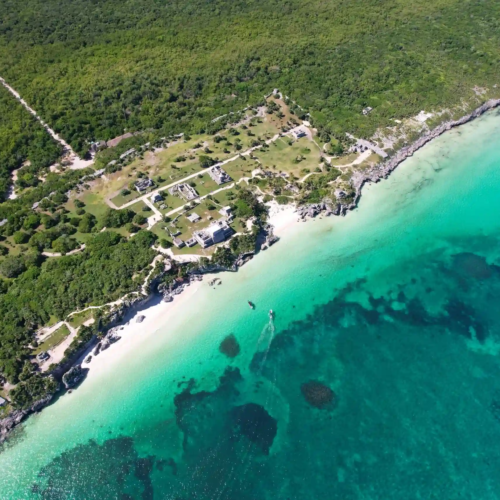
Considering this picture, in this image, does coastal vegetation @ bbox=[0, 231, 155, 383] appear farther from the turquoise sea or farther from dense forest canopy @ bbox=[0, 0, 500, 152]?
dense forest canopy @ bbox=[0, 0, 500, 152]

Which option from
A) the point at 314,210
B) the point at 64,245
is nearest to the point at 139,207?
the point at 64,245

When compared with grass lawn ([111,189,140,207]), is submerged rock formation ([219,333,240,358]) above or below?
below

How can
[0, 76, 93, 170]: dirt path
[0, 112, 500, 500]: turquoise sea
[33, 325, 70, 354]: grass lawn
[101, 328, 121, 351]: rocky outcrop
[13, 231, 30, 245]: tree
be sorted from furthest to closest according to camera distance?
[0, 76, 93, 170]: dirt path
[13, 231, 30, 245]: tree
[101, 328, 121, 351]: rocky outcrop
[33, 325, 70, 354]: grass lawn
[0, 112, 500, 500]: turquoise sea

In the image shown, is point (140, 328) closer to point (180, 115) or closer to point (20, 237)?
point (20, 237)

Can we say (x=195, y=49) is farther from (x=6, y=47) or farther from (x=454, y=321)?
(x=454, y=321)

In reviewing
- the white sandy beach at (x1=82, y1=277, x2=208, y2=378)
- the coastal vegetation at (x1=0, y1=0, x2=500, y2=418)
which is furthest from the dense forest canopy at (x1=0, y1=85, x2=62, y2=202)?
the white sandy beach at (x1=82, y1=277, x2=208, y2=378)

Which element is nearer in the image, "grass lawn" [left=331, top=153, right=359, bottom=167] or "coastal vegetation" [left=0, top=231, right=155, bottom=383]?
"coastal vegetation" [left=0, top=231, right=155, bottom=383]
